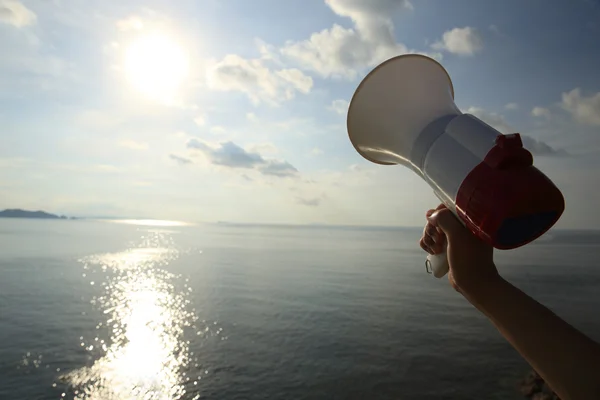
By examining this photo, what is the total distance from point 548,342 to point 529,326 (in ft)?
0.21

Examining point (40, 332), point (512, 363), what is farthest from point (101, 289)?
point (512, 363)

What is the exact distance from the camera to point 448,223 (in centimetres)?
150

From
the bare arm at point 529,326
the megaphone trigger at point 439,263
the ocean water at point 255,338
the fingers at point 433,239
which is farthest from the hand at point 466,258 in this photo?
the ocean water at point 255,338

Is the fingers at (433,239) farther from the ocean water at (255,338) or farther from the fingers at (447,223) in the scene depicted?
the ocean water at (255,338)

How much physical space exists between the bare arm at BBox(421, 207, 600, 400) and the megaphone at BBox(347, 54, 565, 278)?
147 millimetres

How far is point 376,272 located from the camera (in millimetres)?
36906

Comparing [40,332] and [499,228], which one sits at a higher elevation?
[499,228]

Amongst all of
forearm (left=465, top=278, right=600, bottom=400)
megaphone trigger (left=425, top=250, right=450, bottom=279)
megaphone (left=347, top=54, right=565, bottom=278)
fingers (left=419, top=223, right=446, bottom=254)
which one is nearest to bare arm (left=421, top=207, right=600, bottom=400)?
forearm (left=465, top=278, right=600, bottom=400)

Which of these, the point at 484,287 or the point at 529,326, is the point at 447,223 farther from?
the point at 529,326

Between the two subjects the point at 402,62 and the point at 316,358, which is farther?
the point at 316,358

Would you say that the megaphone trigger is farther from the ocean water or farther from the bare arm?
the ocean water

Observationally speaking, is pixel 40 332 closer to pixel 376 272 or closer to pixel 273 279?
pixel 273 279

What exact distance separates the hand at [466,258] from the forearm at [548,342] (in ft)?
0.14

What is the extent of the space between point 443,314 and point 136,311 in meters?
18.7
